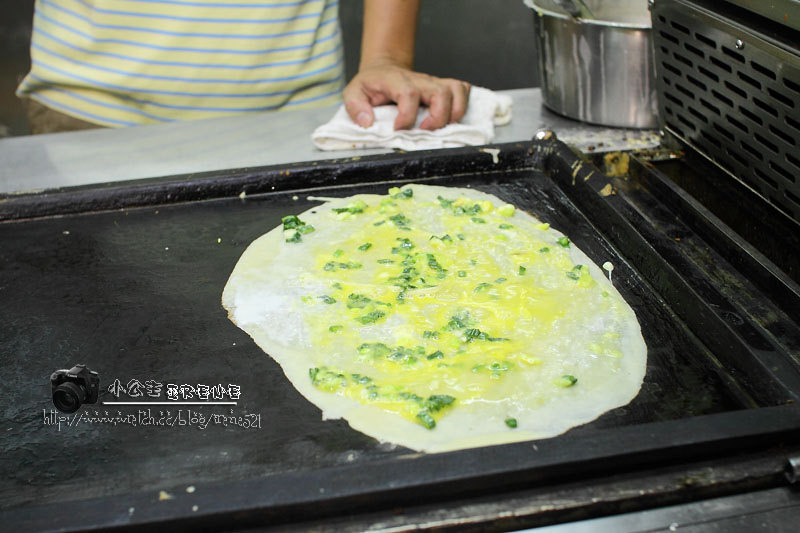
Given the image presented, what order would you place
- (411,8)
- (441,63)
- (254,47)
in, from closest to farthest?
(254,47) → (411,8) → (441,63)

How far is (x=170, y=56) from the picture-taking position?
7.19 ft

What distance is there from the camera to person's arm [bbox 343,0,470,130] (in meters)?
2.00

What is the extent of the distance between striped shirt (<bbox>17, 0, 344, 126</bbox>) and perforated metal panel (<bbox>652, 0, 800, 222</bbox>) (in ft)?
3.97

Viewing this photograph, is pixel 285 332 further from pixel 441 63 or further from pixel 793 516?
pixel 441 63

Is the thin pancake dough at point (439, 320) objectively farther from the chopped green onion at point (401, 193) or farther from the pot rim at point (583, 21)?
the pot rim at point (583, 21)

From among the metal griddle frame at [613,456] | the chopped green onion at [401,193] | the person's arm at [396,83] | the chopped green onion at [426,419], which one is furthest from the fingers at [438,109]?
the chopped green onion at [426,419]

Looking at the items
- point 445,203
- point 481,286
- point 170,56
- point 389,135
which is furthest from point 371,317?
point 170,56

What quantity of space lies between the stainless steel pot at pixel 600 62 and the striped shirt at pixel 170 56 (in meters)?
0.79

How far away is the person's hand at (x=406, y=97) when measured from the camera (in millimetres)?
1991

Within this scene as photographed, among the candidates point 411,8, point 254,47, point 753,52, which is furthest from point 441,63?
point 753,52

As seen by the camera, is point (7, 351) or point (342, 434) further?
point (7, 351)

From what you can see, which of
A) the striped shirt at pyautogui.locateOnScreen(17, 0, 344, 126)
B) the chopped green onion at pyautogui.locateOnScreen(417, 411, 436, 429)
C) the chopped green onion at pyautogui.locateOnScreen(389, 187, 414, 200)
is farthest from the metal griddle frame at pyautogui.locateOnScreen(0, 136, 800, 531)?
the striped shirt at pyautogui.locateOnScreen(17, 0, 344, 126)

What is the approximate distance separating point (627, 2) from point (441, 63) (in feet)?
8.30

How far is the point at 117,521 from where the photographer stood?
2.78 feet
